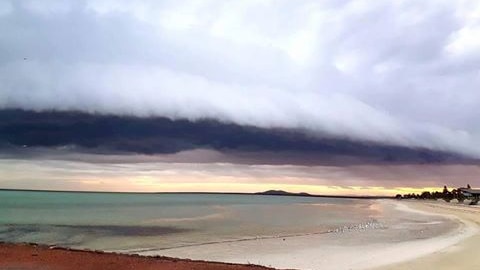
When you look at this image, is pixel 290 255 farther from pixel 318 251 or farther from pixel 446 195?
pixel 446 195

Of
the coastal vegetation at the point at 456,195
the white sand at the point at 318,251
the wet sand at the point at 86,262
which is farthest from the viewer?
the coastal vegetation at the point at 456,195

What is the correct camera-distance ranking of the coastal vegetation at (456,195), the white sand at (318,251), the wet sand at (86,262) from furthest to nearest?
the coastal vegetation at (456,195) → the white sand at (318,251) → the wet sand at (86,262)

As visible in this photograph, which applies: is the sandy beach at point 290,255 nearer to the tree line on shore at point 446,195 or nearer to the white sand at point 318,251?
the white sand at point 318,251

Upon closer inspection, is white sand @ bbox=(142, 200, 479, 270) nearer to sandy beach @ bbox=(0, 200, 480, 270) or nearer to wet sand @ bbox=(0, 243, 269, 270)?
sandy beach @ bbox=(0, 200, 480, 270)

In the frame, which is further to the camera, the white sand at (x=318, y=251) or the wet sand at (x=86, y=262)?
the white sand at (x=318, y=251)

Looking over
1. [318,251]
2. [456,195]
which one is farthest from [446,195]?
[318,251]

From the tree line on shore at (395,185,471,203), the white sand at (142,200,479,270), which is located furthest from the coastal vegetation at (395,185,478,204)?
the white sand at (142,200,479,270)

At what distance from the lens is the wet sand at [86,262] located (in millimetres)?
15570

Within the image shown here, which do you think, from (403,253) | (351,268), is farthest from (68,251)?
(403,253)

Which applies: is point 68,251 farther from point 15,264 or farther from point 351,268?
point 351,268

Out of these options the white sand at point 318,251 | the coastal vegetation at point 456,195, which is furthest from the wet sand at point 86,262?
the coastal vegetation at point 456,195

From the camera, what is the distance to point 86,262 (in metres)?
16.3

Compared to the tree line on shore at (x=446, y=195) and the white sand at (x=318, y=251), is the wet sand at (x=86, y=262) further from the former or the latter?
the tree line on shore at (x=446, y=195)

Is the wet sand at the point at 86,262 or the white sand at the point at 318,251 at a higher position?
the wet sand at the point at 86,262
